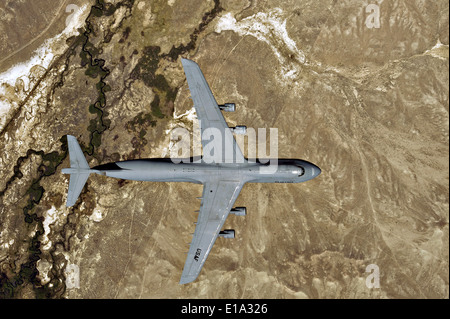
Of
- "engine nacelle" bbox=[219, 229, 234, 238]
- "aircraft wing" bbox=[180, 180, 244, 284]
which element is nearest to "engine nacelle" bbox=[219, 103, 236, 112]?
"aircraft wing" bbox=[180, 180, 244, 284]

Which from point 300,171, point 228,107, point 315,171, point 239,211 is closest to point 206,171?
point 239,211

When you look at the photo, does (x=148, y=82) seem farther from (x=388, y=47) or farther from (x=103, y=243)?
(x=388, y=47)

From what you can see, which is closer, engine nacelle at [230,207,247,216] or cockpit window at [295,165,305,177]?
cockpit window at [295,165,305,177]

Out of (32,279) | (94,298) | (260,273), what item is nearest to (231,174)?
(260,273)

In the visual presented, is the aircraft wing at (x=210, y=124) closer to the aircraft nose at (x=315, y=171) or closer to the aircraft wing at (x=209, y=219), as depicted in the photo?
the aircraft wing at (x=209, y=219)

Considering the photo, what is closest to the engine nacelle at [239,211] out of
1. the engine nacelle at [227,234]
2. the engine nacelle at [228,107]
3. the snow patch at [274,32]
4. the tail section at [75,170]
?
the engine nacelle at [227,234]

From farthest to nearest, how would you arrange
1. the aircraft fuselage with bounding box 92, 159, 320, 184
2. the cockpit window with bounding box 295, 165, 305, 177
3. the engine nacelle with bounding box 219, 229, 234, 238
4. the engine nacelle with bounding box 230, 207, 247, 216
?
1. the engine nacelle with bounding box 219, 229, 234, 238
2. the engine nacelle with bounding box 230, 207, 247, 216
3. the aircraft fuselage with bounding box 92, 159, 320, 184
4. the cockpit window with bounding box 295, 165, 305, 177

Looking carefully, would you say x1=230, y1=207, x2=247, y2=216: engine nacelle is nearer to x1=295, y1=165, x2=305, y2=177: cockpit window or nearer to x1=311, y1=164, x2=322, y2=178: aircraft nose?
x1=295, y1=165, x2=305, y2=177: cockpit window
